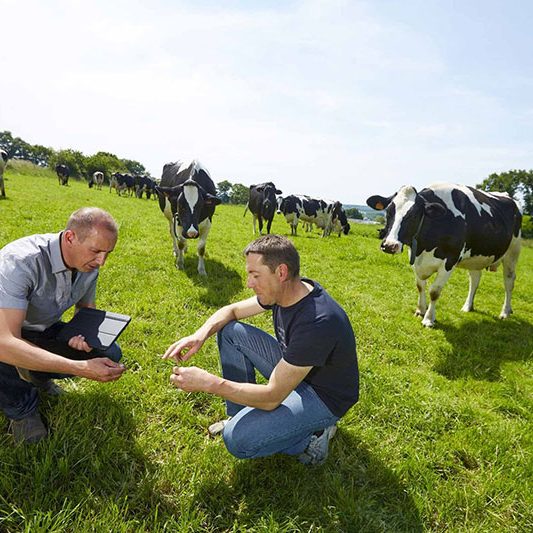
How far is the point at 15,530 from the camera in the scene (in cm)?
184

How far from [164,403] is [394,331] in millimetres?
3562

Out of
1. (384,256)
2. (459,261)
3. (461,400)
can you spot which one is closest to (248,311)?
(461,400)

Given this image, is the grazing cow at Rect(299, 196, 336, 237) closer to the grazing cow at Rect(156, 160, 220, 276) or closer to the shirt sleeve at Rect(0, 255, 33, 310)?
the grazing cow at Rect(156, 160, 220, 276)

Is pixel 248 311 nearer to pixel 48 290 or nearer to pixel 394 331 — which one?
pixel 48 290

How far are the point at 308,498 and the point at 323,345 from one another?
1.03 meters

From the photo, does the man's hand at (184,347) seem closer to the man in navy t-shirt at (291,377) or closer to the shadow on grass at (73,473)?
the man in navy t-shirt at (291,377)

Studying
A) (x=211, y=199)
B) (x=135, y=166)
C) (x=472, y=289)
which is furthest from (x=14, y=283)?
(x=135, y=166)

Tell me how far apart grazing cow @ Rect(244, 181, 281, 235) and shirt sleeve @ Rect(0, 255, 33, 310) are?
37.3 ft

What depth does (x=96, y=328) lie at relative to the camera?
2664 millimetres

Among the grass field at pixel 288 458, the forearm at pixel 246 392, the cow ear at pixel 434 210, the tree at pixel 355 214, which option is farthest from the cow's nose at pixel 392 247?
the tree at pixel 355 214

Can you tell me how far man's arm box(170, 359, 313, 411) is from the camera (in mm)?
2109

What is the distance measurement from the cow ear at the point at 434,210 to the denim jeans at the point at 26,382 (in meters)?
→ 4.50

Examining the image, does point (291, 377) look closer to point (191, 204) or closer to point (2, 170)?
point (191, 204)

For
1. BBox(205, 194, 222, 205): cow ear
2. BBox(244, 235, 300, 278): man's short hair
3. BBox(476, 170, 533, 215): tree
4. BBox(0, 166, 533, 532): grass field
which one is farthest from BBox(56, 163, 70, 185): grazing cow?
BBox(476, 170, 533, 215): tree
